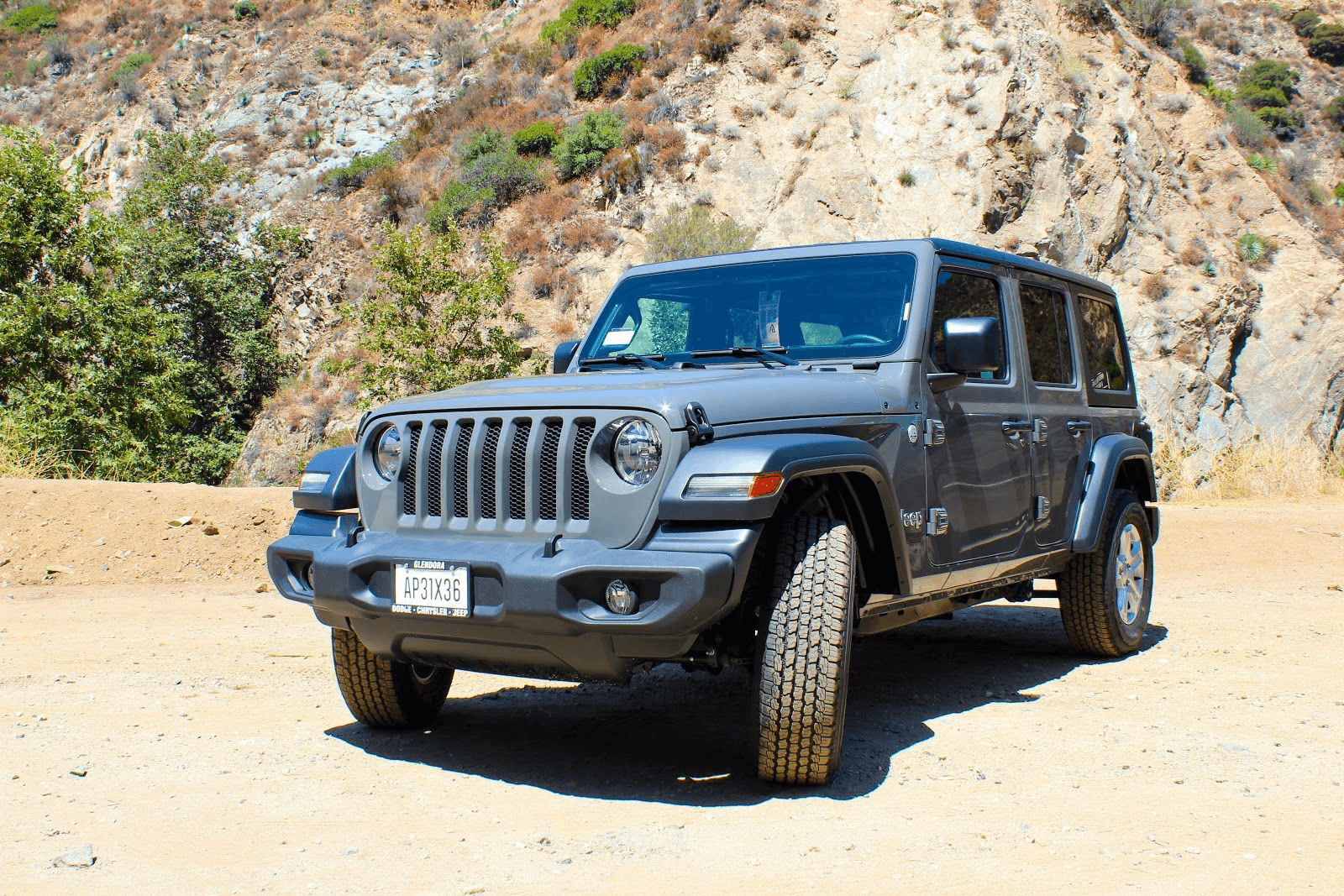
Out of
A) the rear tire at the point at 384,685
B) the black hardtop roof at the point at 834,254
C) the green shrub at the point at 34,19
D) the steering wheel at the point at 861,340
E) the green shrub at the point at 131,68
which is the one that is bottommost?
the rear tire at the point at 384,685

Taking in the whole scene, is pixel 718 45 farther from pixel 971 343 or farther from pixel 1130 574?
pixel 971 343

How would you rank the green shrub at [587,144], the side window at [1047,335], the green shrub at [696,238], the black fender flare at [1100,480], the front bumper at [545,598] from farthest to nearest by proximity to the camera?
the green shrub at [587,144] → the green shrub at [696,238] → the black fender flare at [1100,480] → the side window at [1047,335] → the front bumper at [545,598]

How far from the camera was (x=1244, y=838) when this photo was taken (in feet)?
11.8

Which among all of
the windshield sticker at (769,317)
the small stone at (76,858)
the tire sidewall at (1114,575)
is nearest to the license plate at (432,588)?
the small stone at (76,858)

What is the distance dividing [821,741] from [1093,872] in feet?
3.15

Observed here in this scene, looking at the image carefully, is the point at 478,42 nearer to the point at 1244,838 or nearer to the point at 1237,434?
the point at 1237,434

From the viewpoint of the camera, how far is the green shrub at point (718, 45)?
105 feet

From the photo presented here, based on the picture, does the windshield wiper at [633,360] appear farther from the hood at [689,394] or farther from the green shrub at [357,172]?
the green shrub at [357,172]

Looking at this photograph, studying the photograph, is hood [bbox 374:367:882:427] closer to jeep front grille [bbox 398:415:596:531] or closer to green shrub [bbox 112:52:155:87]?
jeep front grille [bbox 398:415:596:531]

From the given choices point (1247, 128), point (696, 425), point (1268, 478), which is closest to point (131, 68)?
point (1247, 128)

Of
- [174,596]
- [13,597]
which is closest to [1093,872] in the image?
[174,596]

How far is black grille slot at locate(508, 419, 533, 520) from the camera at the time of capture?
3990mm

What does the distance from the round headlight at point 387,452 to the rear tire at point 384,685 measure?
0.78 m

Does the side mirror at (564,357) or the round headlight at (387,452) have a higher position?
the side mirror at (564,357)
